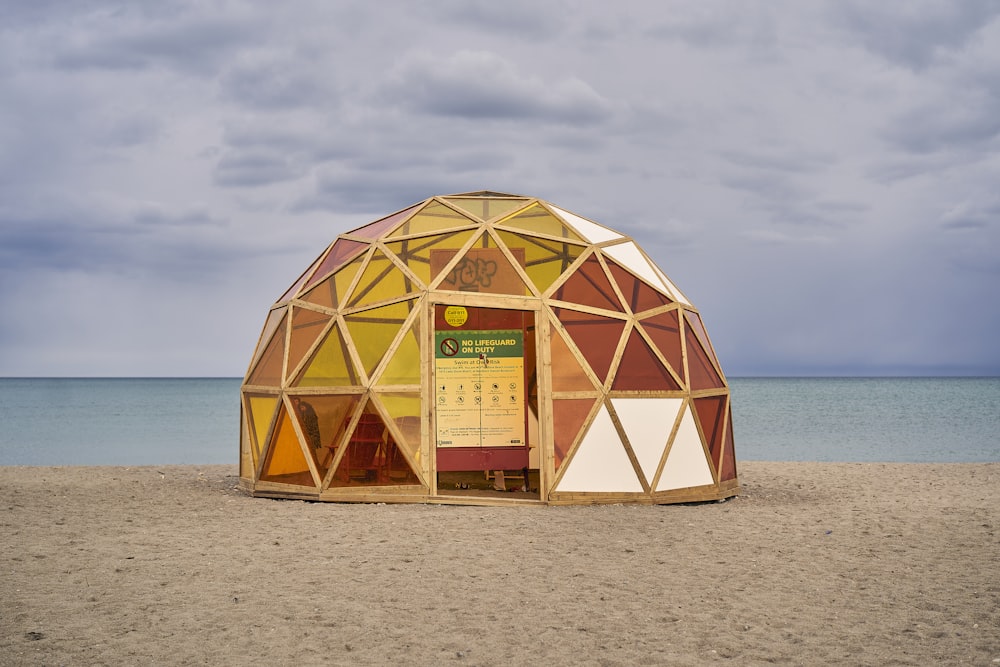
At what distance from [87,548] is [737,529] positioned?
7847 millimetres

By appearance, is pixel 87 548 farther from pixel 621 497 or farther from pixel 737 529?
pixel 737 529

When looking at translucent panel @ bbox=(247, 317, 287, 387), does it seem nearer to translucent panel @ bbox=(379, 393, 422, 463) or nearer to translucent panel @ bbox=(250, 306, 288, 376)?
translucent panel @ bbox=(250, 306, 288, 376)

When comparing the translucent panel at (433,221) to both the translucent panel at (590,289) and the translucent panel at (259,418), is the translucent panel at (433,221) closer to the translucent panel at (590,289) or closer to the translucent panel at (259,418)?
the translucent panel at (590,289)

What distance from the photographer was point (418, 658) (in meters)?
6.44

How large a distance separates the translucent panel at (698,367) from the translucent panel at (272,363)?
6.40 meters

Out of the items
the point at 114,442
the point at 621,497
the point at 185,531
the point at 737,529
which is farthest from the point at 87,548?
the point at 114,442

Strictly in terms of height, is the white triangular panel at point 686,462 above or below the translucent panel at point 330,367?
below

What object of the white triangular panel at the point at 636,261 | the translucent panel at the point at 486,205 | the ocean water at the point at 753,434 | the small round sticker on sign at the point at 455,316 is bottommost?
the ocean water at the point at 753,434

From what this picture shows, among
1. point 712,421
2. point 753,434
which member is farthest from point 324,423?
point 753,434

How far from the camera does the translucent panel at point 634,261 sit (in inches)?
561

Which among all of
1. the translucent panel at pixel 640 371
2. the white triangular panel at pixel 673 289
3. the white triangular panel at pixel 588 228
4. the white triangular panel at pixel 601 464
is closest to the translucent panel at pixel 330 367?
the white triangular panel at pixel 601 464

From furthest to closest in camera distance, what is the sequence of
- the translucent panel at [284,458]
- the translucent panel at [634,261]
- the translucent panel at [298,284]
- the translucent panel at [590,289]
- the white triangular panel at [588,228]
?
the translucent panel at [298,284] < the white triangular panel at [588,228] < the translucent panel at [634,261] < the translucent panel at [284,458] < the translucent panel at [590,289]

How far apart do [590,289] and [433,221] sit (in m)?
2.84

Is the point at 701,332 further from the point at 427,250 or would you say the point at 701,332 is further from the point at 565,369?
the point at 427,250
